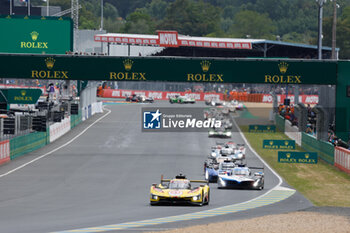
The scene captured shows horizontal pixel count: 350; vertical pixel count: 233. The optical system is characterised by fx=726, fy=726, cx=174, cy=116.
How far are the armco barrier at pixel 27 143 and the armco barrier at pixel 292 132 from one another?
2066cm

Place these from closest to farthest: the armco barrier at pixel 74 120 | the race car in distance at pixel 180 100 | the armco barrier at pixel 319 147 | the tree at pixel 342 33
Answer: the armco barrier at pixel 319 147
the armco barrier at pixel 74 120
the race car in distance at pixel 180 100
the tree at pixel 342 33

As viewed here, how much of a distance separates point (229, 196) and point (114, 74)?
22640mm

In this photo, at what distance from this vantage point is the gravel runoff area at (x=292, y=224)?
23031mm

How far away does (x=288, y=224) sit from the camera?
79.5 ft

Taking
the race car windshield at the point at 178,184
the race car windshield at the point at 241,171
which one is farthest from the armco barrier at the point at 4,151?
the race car windshield at the point at 178,184

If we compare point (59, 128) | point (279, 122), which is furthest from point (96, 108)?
point (59, 128)

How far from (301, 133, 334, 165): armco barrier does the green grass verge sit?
60 centimetres

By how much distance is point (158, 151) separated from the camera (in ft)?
179

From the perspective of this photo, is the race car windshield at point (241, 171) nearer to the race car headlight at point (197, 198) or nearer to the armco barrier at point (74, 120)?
the race car headlight at point (197, 198)

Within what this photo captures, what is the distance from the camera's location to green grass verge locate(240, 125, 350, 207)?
3269cm

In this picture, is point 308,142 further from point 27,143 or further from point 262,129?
point 27,143

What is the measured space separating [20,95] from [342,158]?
28.4 m

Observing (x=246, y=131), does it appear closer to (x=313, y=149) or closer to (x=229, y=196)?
(x=313, y=149)

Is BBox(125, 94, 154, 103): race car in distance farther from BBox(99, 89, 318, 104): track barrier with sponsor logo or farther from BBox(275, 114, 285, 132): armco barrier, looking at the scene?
BBox(275, 114, 285, 132): armco barrier
